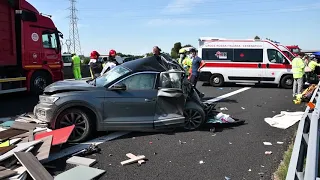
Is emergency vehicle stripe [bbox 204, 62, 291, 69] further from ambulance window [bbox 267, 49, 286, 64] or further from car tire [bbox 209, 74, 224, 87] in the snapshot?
car tire [bbox 209, 74, 224, 87]

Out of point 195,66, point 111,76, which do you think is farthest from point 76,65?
point 111,76

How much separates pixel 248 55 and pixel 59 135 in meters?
12.3

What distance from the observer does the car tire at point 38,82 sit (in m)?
12.2

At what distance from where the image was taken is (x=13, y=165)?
4406mm

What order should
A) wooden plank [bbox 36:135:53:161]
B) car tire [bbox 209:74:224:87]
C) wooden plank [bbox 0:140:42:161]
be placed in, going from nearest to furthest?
wooden plank [bbox 0:140:42:161] → wooden plank [bbox 36:135:53:161] → car tire [bbox 209:74:224:87]

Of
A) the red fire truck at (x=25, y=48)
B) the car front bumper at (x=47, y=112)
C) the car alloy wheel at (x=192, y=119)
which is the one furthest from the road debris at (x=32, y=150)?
the red fire truck at (x=25, y=48)

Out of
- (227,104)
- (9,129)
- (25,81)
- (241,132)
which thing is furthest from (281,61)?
(9,129)

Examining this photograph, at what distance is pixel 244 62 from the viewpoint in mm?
15820

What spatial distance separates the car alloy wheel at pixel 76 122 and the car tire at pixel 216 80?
1122 centimetres

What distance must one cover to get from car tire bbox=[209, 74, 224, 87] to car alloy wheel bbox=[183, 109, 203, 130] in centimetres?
966

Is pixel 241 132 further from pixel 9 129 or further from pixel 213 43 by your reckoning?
pixel 213 43

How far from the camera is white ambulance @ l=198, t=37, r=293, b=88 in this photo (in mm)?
15544

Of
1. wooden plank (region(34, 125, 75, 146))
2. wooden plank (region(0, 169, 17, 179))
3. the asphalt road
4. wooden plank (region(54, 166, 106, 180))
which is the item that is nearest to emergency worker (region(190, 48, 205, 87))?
the asphalt road

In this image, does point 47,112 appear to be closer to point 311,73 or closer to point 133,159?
point 133,159
